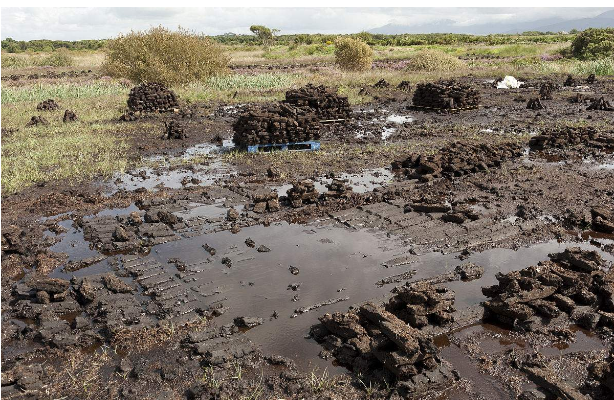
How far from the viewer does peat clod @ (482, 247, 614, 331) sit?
19.7ft

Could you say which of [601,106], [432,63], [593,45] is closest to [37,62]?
[432,63]

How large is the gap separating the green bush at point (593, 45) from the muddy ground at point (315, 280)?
3554 centimetres

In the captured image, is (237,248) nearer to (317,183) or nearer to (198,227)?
(198,227)

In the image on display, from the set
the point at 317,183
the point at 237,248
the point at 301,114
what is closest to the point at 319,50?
the point at 301,114

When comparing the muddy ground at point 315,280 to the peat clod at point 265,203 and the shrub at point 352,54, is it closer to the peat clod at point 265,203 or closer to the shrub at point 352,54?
the peat clod at point 265,203

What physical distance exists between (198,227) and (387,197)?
4267mm

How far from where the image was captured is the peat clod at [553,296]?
19.7 feet

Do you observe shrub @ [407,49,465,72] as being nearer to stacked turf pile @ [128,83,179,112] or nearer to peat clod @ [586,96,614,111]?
peat clod @ [586,96,614,111]

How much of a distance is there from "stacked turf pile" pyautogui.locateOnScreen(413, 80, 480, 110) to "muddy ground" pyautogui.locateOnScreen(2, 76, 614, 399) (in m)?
8.55

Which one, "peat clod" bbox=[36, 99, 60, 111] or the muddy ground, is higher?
"peat clod" bbox=[36, 99, 60, 111]

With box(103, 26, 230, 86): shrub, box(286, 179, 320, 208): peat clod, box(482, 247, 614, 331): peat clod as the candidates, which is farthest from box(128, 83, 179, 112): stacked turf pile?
box(482, 247, 614, 331): peat clod

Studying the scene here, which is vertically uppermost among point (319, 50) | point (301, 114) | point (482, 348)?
point (319, 50)

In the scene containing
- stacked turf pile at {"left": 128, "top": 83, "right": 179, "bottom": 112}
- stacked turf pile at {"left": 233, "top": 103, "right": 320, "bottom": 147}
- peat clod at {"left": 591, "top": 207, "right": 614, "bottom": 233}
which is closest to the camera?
peat clod at {"left": 591, "top": 207, "right": 614, "bottom": 233}

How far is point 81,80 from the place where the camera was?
32.6 meters
